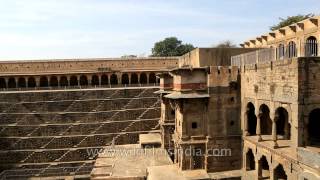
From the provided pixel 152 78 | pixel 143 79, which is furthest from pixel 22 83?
pixel 152 78

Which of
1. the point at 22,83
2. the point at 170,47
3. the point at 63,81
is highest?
the point at 170,47

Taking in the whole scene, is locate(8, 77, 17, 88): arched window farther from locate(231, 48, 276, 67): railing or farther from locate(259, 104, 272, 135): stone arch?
locate(259, 104, 272, 135): stone arch

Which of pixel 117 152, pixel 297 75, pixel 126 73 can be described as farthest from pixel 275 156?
pixel 126 73

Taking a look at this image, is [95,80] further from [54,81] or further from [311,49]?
[311,49]

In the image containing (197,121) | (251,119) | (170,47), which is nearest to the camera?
(197,121)

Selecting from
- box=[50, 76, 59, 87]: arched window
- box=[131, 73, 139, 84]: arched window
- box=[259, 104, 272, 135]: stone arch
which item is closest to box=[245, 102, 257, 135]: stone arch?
box=[259, 104, 272, 135]: stone arch

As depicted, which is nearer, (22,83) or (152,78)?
(22,83)

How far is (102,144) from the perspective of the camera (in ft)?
95.3

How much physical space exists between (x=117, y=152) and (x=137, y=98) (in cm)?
796

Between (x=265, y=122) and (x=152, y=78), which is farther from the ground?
(x=152, y=78)

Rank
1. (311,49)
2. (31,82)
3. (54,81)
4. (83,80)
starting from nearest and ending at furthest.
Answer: (311,49) < (31,82) < (54,81) < (83,80)

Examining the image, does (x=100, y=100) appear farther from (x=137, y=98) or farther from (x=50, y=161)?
(x=50, y=161)

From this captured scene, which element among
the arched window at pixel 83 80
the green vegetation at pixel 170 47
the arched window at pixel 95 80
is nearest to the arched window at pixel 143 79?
the arched window at pixel 95 80

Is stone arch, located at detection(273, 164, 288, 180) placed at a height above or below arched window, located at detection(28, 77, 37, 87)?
below
